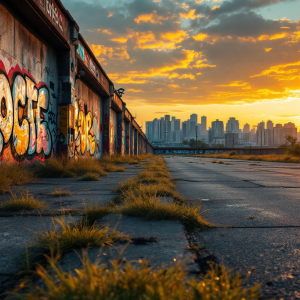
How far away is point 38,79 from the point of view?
8.54m

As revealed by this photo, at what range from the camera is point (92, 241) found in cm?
173

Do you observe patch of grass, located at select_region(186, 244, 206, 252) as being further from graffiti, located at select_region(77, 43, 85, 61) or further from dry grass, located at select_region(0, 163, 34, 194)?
graffiti, located at select_region(77, 43, 85, 61)

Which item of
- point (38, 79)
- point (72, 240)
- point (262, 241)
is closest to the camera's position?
point (72, 240)

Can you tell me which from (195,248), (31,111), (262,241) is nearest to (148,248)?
(195,248)

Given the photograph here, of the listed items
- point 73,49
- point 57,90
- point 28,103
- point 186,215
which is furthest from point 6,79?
point 186,215

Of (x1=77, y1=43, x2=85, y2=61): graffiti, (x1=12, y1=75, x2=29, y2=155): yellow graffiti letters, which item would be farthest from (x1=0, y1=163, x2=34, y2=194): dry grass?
(x1=77, y1=43, x2=85, y2=61): graffiti

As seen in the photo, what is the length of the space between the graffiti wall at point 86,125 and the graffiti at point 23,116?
1.44 metres

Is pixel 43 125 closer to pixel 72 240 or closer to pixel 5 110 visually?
pixel 5 110

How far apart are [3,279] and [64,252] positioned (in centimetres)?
37

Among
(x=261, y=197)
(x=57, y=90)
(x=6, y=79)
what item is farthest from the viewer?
(x=57, y=90)

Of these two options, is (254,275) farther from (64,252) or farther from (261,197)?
(261,197)

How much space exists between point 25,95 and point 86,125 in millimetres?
6083

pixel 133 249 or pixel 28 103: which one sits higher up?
pixel 28 103

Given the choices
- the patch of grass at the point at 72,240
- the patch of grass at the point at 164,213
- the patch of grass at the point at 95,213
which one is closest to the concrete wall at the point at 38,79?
the patch of grass at the point at 95,213
